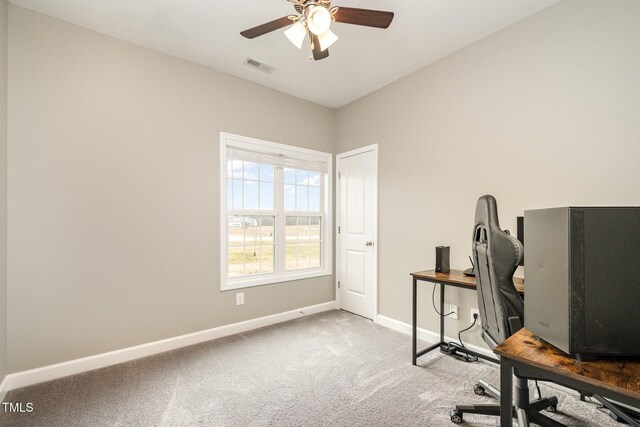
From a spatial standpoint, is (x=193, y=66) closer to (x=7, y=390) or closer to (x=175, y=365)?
(x=175, y=365)

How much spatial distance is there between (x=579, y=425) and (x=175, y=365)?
2.84m

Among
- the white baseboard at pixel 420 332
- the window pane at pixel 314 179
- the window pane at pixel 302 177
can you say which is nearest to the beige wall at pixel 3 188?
the window pane at pixel 302 177

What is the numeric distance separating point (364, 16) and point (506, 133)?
4.99 ft

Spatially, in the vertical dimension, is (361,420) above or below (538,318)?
below

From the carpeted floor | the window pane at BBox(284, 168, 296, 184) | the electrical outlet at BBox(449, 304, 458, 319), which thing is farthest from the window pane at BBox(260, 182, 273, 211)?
the electrical outlet at BBox(449, 304, 458, 319)

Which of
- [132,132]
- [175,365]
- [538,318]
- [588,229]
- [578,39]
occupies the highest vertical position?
[578,39]

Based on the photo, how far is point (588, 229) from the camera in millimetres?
887

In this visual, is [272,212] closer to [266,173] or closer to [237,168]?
[266,173]

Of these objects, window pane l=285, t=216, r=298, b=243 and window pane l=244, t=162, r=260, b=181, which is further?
window pane l=285, t=216, r=298, b=243

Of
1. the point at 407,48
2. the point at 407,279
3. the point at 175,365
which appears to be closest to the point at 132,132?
the point at 175,365

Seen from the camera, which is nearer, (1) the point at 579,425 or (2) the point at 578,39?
(1) the point at 579,425

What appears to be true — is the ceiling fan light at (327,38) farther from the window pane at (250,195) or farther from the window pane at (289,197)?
the window pane at (289,197)

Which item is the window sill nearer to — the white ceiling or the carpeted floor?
the carpeted floor

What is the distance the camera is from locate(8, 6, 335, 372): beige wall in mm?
2143
